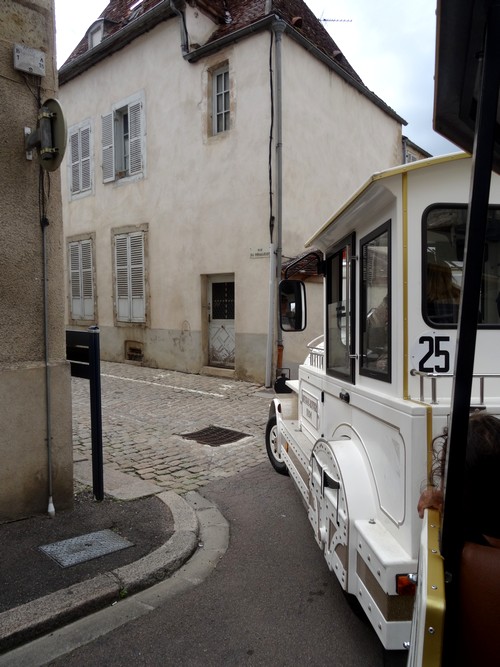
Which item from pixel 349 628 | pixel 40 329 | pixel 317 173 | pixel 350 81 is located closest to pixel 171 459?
pixel 40 329

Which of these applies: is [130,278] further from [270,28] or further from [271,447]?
[271,447]

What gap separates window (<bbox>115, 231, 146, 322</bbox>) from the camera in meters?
13.4

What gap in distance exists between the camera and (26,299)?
12.7ft

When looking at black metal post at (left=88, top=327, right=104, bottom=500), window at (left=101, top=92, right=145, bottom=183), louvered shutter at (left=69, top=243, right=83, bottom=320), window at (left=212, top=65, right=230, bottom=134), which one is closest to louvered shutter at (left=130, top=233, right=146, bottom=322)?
window at (left=101, top=92, right=145, bottom=183)

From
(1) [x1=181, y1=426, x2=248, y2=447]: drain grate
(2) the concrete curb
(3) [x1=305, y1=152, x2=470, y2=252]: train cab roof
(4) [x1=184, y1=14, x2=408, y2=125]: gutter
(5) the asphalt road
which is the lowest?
(1) [x1=181, y1=426, x2=248, y2=447]: drain grate

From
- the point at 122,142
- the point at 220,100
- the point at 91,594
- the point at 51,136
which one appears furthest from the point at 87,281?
the point at 91,594

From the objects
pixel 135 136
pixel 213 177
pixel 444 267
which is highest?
pixel 135 136

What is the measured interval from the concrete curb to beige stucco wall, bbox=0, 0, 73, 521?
1.06 meters

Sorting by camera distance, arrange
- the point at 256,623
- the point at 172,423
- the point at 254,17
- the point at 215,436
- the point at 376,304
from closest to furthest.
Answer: the point at 376,304, the point at 256,623, the point at 215,436, the point at 172,423, the point at 254,17

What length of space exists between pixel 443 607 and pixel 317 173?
11.3 metres

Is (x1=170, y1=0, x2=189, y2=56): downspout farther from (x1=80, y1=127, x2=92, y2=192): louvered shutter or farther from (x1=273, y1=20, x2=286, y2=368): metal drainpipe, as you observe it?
(x1=80, y1=127, x2=92, y2=192): louvered shutter

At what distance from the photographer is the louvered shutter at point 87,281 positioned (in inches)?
585

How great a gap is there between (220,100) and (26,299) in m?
9.36

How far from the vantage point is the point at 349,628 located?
9.28ft
